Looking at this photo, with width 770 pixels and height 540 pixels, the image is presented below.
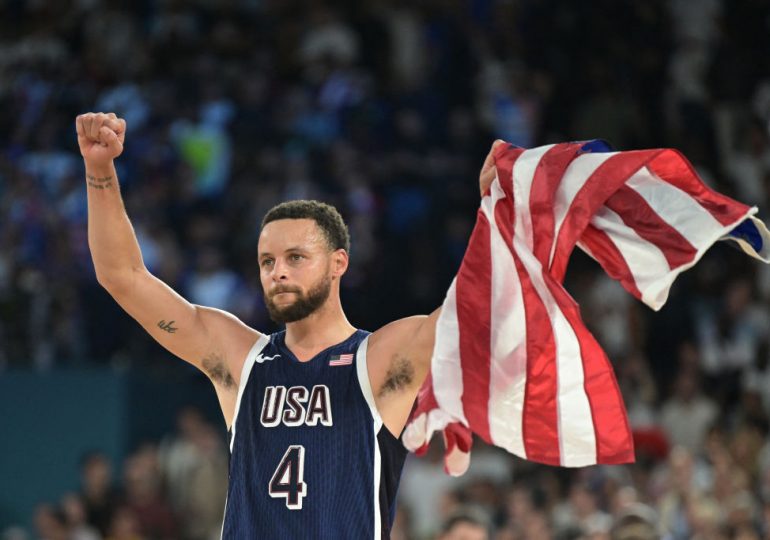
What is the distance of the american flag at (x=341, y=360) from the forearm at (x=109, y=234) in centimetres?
90

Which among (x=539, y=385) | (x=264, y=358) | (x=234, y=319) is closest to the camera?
(x=539, y=385)

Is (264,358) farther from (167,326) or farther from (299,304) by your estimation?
(167,326)

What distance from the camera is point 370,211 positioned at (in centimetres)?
1464

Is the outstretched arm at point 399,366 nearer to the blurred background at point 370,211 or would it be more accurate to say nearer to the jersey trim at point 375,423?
the jersey trim at point 375,423

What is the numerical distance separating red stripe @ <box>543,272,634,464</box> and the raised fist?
1800 millimetres

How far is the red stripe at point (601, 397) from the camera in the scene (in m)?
5.29

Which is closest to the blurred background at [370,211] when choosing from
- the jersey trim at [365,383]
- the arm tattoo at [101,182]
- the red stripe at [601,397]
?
the red stripe at [601,397]

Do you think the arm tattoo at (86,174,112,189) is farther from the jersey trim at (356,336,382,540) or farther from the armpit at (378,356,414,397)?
the armpit at (378,356,414,397)

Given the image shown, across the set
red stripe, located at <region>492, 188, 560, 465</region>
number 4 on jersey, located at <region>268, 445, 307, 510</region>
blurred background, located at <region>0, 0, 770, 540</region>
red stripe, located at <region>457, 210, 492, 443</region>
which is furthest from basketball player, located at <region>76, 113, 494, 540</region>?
blurred background, located at <region>0, 0, 770, 540</region>

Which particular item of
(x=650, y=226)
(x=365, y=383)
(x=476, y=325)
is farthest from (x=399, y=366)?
(x=650, y=226)

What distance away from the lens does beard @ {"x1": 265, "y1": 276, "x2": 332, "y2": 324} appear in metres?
5.54

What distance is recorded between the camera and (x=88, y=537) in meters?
12.8

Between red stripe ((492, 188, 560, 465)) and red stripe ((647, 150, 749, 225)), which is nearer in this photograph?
red stripe ((492, 188, 560, 465))

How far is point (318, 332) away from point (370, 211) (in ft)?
29.5
